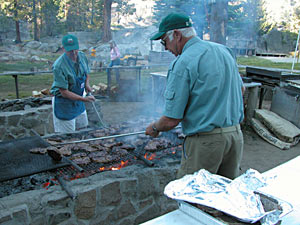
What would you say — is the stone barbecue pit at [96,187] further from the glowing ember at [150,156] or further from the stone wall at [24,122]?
the stone wall at [24,122]

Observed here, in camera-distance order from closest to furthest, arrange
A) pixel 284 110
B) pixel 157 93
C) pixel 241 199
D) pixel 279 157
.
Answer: pixel 241 199 < pixel 279 157 < pixel 284 110 < pixel 157 93

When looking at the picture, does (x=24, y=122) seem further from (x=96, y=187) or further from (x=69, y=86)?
(x=96, y=187)

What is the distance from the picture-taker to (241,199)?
1.34 meters

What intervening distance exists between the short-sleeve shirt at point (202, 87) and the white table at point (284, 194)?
59 centimetres

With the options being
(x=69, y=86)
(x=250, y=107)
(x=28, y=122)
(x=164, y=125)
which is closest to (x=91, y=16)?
(x=250, y=107)

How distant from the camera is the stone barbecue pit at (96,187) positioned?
97.2 inches

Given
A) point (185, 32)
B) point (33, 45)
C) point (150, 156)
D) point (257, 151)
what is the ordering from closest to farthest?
point (185, 32) → point (150, 156) → point (257, 151) → point (33, 45)

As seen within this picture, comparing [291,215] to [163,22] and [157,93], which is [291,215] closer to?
[163,22]

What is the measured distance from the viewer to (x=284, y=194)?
166cm

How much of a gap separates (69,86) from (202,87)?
8.26ft

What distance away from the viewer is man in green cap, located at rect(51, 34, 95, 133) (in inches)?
148

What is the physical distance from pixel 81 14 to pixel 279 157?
3488 centimetres

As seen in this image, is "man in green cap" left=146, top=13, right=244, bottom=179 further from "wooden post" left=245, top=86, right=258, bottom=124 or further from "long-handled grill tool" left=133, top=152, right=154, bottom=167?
"wooden post" left=245, top=86, right=258, bottom=124

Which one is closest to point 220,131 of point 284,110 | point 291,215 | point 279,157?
point 291,215
